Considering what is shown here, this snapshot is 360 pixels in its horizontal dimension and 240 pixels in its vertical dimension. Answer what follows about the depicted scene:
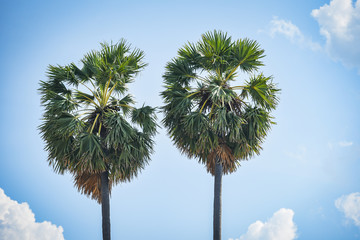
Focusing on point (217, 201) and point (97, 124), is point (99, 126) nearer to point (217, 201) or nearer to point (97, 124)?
point (97, 124)

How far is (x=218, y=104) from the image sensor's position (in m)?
14.1

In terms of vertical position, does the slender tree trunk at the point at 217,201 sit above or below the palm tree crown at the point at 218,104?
below

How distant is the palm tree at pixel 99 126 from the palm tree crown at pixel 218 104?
3.92 feet

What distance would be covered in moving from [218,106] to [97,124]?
14.5 ft

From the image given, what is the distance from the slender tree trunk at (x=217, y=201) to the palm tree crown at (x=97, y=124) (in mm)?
2574

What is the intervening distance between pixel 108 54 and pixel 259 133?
6.20 meters

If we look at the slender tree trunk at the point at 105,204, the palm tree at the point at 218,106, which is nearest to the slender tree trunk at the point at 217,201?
the palm tree at the point at 218,106

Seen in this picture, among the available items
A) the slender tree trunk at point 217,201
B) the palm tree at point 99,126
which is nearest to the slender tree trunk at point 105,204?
the palm tree at point 99,126

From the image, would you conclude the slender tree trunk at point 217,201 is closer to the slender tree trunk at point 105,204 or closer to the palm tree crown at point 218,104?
the palm tree crown at point 218,104

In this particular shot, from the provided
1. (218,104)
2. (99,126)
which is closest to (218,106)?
(218,104)

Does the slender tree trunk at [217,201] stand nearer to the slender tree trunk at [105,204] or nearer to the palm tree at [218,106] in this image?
the palm tree at [218,106]

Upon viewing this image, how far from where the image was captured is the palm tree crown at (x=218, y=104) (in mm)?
13664

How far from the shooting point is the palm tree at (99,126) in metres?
13.2

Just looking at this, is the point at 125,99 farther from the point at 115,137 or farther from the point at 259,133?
the point at 259,133
